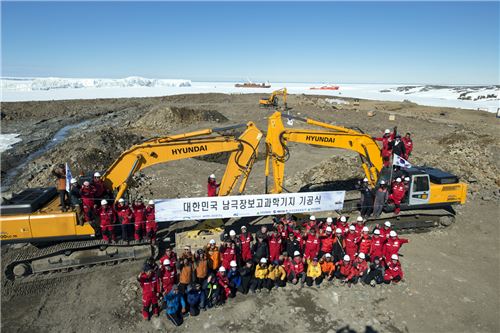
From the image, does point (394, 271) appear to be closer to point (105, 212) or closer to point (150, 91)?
point (105, 212)

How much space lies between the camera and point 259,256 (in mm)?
10125

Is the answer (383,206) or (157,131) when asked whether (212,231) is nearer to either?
(383,206)

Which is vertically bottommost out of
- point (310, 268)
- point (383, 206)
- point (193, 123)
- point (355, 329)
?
point (355, 329)

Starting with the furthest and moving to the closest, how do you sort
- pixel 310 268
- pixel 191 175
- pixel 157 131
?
1. pixel 157 131
2. pixel 191 175
3. pixel 310 268

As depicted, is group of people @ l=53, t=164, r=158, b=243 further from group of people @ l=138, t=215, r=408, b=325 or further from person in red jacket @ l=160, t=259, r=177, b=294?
person in red jacket @ l=160, t=259, r=177, b=294

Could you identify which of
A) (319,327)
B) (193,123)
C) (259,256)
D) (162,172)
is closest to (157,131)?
(193,123)

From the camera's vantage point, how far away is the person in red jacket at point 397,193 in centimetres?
1232

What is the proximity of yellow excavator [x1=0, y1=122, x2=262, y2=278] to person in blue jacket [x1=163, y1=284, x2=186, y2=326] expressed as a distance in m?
3.01

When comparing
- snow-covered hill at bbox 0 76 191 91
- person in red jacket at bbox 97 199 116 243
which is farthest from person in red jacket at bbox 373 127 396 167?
snow-covered hill at bbox 0 76 191 91

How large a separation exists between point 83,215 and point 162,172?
1007 cm

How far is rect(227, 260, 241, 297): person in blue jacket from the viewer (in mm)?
9070

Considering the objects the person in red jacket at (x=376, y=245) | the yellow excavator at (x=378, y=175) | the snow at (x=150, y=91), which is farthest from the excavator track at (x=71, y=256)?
the snow at (x=150, y=91)

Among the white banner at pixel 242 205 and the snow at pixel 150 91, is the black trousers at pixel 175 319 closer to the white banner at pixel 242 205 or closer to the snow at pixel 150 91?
the white banner at pixel 242 205

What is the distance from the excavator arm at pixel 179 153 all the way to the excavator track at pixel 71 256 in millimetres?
1777
